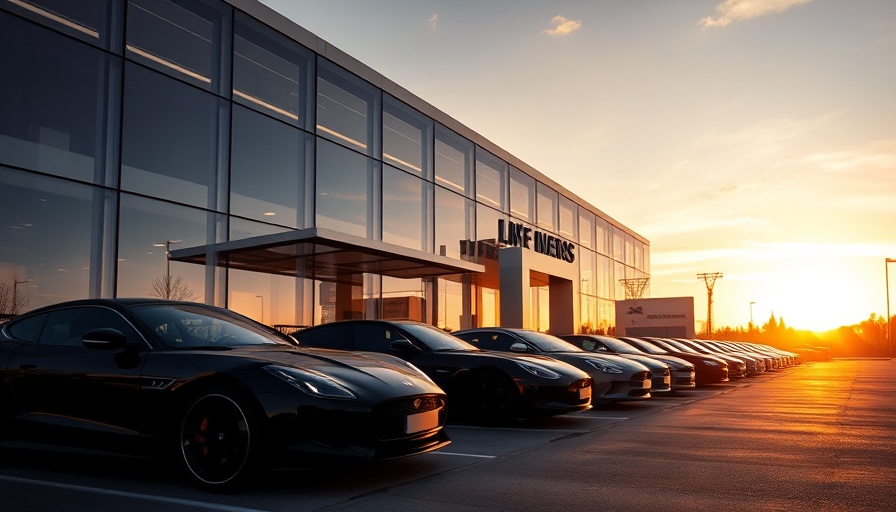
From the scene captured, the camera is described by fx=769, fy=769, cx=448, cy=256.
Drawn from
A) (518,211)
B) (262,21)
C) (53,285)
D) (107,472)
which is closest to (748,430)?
(107,472)

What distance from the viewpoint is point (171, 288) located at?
1547 centimetres

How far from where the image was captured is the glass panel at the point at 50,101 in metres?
13.3

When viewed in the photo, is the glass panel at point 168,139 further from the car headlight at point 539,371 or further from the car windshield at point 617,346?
the car headlight at point 539,371

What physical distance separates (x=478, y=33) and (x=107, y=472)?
14256mm

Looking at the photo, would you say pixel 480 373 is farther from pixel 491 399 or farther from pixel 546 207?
pixel 546 207

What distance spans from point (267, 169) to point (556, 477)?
1414 centimetres

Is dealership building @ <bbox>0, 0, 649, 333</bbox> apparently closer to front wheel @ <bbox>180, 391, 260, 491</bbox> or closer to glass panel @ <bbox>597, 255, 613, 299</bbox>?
front wheel @ <bbox>180, 391, 260, 491</bbox>

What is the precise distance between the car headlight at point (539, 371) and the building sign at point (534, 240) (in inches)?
830

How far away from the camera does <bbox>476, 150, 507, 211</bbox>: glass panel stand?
29.4 m

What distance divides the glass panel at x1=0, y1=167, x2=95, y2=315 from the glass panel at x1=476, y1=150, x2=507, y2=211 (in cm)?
1690

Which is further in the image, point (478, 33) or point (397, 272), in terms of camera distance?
point (397, 272)

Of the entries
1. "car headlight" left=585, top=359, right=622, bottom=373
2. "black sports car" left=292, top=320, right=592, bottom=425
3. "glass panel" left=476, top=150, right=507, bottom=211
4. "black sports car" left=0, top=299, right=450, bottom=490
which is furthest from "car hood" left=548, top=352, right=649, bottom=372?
"glass panel" left=476, top=150, right=507, bottom=211

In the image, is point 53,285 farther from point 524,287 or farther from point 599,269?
point 599,269

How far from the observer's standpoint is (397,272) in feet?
69.5
